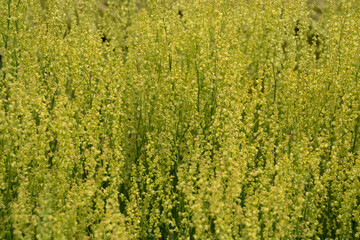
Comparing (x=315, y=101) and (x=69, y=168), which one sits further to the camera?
(x=315, y=101)

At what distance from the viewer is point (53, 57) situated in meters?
5.00

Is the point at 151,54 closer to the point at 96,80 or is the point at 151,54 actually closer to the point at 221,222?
the point at 96,80

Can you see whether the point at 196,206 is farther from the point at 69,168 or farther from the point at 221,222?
the point at 69,168

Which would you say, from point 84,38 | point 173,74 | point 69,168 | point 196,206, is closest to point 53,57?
point 84,38

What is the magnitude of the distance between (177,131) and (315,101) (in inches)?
64.0

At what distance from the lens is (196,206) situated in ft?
9.67

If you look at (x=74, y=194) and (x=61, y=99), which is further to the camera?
(x=61, y=99)

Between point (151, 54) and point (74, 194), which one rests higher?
point (151, 54)

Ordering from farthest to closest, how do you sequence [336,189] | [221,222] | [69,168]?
[336,189], [69,168], [221,222]

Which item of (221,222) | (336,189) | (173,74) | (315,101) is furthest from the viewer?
(315,101)

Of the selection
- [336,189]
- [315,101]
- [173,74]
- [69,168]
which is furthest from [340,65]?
[69,168]

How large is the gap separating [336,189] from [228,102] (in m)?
1.26

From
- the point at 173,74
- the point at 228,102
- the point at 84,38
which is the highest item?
the point at 84,38

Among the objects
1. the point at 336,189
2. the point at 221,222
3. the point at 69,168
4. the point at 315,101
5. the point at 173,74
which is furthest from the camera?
the point at 315,101
